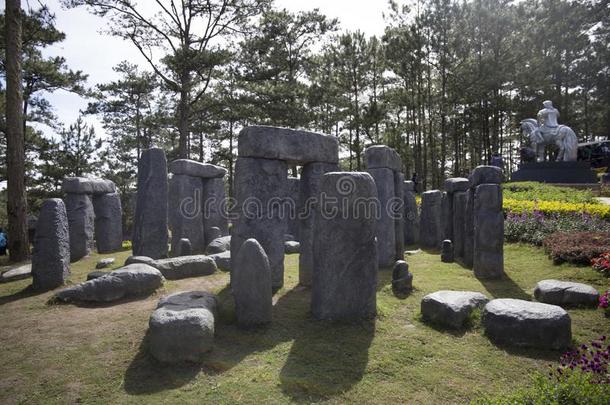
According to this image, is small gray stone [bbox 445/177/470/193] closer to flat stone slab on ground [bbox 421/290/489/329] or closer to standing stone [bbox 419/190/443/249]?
standing stone [bbox 419/190/443/249]

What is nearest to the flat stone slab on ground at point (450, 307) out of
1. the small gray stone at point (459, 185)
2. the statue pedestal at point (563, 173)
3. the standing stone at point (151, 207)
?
the small gray stone at point (459, 185)

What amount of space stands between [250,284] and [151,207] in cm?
616

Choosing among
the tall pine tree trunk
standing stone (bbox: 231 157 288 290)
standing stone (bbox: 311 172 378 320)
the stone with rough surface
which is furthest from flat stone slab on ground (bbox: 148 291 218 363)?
the tall pine tree trunk

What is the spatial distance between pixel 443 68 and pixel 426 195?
18.0 metres

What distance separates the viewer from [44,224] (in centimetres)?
789

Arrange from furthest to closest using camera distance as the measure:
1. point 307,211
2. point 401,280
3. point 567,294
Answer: point 307,211
point 401,280
point 567,294

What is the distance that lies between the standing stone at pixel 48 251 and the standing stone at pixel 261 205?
13.4ft

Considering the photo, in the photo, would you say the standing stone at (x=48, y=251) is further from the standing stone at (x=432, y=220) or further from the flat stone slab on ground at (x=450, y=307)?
the standing stone at (x=432, y=220)

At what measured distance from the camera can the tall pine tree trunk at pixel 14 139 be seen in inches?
A: 458

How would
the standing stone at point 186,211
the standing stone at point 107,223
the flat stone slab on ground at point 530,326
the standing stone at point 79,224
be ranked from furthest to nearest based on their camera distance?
the standing stone at point 107,223 < the standing stone at point 186,211 < the standing stone at point 79,224 < the flat stone slab on ground at point 530,326

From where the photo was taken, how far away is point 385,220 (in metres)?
10.1

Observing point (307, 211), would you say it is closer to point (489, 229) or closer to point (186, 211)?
point (489, 229)

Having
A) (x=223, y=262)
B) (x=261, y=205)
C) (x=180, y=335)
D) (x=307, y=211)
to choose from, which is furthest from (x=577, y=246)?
(x=180, y=335)

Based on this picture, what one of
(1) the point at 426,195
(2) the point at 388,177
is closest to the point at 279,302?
(2) the point at 388,177
